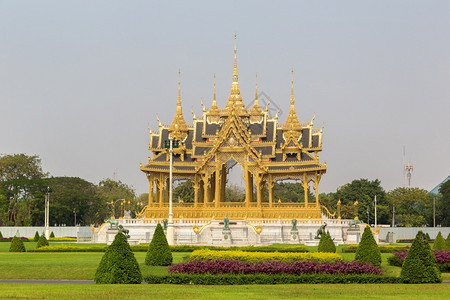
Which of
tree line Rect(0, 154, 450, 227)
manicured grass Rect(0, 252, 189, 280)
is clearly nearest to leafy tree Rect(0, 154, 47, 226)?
tree line Rect(0, 154, 450, 227)

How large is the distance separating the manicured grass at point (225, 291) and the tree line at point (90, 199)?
72.0 m

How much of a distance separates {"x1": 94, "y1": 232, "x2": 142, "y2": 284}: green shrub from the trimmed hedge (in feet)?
3.22

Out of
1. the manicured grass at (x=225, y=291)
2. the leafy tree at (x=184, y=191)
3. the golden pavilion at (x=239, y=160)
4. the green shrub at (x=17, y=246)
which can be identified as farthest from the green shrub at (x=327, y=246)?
the leafy tree at (x=184, y=191)

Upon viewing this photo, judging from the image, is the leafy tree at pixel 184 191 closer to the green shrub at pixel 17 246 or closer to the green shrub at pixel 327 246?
the green shrub at pixel 17 246

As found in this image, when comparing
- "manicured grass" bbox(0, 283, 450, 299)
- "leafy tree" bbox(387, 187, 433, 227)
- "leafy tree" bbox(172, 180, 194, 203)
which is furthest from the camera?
"leafy tree" bbox(172, 180, 194, 203)

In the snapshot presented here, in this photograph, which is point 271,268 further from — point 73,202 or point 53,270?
point 73,202

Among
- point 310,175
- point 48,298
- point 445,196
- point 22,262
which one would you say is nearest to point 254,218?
point 310,175

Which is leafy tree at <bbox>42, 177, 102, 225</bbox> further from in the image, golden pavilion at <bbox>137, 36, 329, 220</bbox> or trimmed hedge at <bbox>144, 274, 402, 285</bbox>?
trimmed hedge at <bbox>144, 274, 402, 285</bbox>

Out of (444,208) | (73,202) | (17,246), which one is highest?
(73,202)

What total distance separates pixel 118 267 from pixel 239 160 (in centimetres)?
4459

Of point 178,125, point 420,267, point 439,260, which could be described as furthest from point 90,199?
point 420,267

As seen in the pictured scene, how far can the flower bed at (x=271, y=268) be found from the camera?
28.7 meters

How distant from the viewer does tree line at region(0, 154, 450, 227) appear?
10138cm

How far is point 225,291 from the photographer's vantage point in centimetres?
2420
